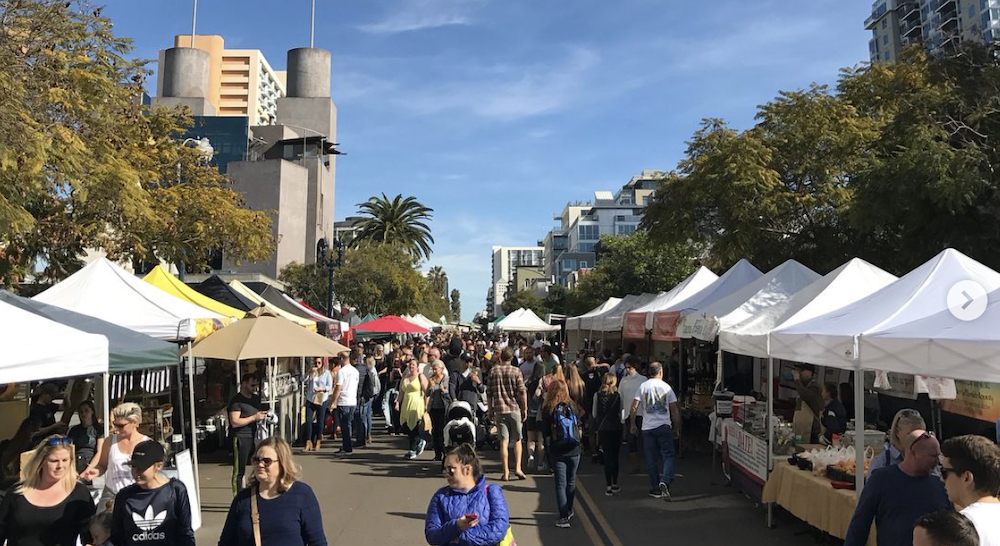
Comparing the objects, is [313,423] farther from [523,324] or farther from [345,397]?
[523,324]

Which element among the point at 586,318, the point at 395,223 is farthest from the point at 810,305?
the point at 395,223

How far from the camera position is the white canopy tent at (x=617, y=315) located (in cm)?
1927

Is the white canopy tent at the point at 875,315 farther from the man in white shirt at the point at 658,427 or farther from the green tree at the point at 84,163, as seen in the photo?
the green tree at the point at 84,163

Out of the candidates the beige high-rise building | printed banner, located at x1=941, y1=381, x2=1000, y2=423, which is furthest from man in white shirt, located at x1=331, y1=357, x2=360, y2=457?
the beige high-rise building

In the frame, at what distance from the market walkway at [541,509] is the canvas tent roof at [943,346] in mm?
2694

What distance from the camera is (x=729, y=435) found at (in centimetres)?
1019

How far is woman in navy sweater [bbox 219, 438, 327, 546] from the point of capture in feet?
12.6

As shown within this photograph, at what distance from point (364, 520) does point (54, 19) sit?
27.3 feet

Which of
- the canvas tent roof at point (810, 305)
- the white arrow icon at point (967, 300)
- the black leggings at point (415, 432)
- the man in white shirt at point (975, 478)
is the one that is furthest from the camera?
the black leggings at point (415, 432)

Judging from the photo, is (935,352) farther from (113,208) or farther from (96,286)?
(113,208)

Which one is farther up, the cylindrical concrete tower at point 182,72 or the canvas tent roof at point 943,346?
the cylindrical concrete tower at point 182,72

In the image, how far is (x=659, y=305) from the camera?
54.0 feet

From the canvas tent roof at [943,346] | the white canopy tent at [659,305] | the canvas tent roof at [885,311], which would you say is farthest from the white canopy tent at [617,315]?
the canvas tent roof at [943,346]

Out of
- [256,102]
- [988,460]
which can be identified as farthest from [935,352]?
[256,102]
